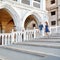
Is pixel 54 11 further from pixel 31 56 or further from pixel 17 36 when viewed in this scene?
pixel 31 56

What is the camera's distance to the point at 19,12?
1752 cm

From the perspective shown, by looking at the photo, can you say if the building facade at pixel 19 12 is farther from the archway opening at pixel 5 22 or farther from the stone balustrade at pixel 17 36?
the stone balustrade at pixel 17 36

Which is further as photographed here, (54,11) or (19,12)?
(54,11)

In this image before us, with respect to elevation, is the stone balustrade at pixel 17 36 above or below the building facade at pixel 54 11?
below

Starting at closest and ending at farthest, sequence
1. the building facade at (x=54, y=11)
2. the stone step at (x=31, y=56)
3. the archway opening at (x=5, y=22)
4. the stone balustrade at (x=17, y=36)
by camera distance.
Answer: the stone step at (x=31, y=56) → the stone balustrade at (x=17, y=36) → the archway opening at (x=5, y=22) → the building facade at (x=54, y=11)

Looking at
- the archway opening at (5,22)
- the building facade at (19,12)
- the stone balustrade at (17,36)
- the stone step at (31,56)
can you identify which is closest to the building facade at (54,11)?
the building facade at (19,12)

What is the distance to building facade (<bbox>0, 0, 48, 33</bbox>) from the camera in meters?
16.7

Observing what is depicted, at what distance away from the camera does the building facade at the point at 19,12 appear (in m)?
16.7

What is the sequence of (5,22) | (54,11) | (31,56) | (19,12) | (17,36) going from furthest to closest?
(54,11) → (5,22) → (19,12) → (17,36) → (31,56)

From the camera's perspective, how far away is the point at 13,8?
16.8 meters

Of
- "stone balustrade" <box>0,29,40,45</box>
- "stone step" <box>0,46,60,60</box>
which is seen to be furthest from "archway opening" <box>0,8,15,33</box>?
"stone step" <box>0,46,60,60</box>

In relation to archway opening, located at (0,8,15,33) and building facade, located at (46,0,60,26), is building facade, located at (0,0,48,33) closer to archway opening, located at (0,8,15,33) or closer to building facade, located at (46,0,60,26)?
archway opening, located at (0,8,15,33)

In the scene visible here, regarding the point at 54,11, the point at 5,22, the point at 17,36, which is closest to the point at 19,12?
the point at 5,22

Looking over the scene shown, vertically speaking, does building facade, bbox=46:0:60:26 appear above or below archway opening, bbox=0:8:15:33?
above
